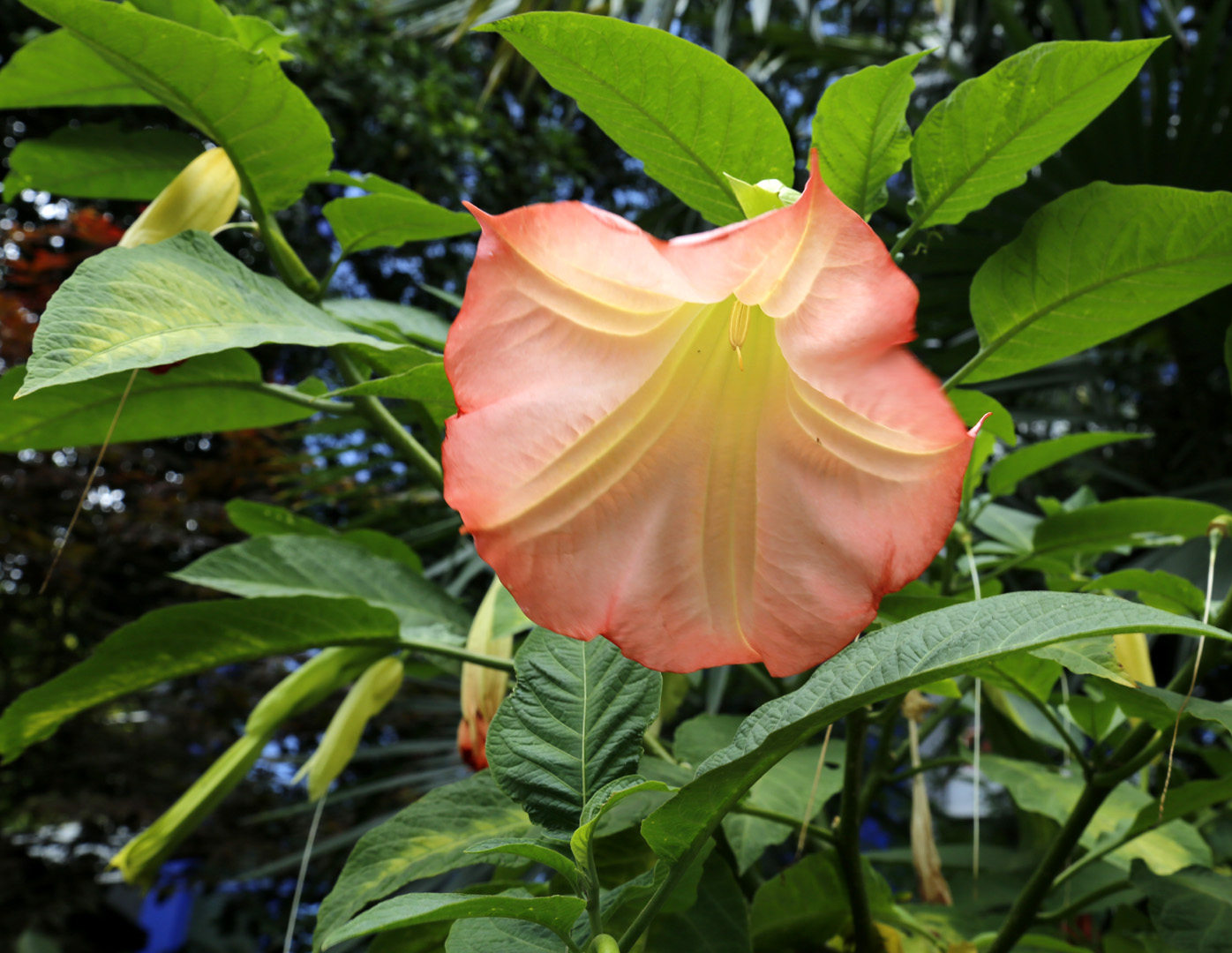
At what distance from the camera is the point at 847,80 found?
42cm

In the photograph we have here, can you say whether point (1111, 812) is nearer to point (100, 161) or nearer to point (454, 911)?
point (454, 911)

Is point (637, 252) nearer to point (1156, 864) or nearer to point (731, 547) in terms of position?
point (731, 547)

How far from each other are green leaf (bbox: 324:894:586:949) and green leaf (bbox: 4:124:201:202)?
508mm

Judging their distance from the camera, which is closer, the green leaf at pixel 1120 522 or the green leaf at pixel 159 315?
the green leaf at pixel 159 315

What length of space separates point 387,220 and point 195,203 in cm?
11

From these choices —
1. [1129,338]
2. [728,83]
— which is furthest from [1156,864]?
[1129,338]

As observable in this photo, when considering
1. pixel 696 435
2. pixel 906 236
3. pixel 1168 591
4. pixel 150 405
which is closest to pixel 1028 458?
pixel 1168 591

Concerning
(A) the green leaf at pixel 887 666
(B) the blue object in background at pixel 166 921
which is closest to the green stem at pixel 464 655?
(A) the green leaf at pixel 887 666

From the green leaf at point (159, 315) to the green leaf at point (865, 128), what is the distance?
0.24m

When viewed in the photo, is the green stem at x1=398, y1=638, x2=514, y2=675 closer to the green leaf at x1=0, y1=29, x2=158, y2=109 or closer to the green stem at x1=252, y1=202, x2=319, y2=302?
the green stem at x1=252, y1=202, x2=319, y2=302

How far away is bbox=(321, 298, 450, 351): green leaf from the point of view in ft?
2.16

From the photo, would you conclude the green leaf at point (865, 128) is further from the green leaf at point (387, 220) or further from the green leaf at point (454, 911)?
the green leaf at point (454, 911)

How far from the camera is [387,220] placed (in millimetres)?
568

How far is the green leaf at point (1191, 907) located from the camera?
47cm
